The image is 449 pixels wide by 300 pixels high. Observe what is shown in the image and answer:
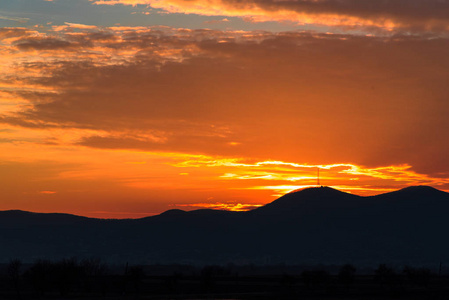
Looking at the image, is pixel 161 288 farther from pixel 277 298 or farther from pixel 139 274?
pixel 277 298

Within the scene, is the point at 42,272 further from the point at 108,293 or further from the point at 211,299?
the point at 211,299

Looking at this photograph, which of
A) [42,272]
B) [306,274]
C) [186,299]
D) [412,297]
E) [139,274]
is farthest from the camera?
[306,274]

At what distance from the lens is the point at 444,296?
118 metres

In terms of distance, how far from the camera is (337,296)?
119 m

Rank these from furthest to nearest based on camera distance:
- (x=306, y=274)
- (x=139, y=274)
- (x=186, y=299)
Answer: (x=306, y=274)
(x=139, y=274)
(x=186, y=299)

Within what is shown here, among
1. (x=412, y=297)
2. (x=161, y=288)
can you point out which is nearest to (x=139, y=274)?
(x=161, y=288)

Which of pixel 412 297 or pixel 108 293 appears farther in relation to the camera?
pixel 108 293

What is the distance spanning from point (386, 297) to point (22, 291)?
72020 mm

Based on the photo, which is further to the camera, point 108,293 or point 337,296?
point 108,293

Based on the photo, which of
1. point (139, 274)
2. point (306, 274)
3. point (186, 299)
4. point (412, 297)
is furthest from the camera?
point (306, 274)

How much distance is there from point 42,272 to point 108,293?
44.2 ft

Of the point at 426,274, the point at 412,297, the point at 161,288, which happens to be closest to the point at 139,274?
the point at 161,288

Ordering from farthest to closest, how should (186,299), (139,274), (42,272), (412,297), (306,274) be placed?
(306,274), (139,274), (42,272), (412,297), (186,299)

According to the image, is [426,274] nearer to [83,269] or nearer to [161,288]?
[161,288]
